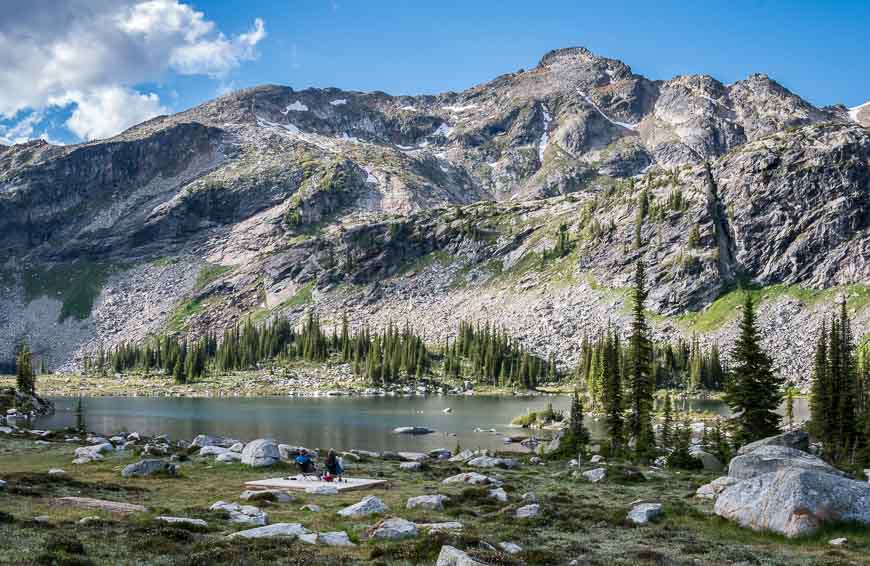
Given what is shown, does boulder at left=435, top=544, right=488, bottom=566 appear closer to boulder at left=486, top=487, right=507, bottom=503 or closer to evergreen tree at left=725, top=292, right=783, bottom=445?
boulder at left=486, top=487, right=507, bottom=503

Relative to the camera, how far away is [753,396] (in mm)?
57000

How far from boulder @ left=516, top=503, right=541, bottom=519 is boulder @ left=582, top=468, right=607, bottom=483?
14.1m

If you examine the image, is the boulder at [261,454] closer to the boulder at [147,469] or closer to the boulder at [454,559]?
the boulder at [147,469]

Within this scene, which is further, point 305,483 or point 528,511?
point 305,483

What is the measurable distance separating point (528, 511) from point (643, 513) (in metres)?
4.41

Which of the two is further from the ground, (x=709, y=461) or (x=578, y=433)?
(x=578, y=433)

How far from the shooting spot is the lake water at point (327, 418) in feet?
250

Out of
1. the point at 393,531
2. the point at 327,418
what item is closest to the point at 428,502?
the point at 393,531

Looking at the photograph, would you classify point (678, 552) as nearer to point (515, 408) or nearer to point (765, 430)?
point (765, 430)

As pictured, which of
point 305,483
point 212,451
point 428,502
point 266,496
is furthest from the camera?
point 212,451

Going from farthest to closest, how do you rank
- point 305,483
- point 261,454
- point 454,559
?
1. point 261,454
2. point 305,483
3. point 454,559

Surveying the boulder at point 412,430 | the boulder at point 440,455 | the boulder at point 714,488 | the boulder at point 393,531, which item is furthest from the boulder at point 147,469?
A: the boulder at point 412,430

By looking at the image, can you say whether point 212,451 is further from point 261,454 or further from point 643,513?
point 643,513

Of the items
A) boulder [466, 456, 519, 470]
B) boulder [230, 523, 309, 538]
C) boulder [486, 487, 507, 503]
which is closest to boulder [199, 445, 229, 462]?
boulder [466, 456, 519, 470]
